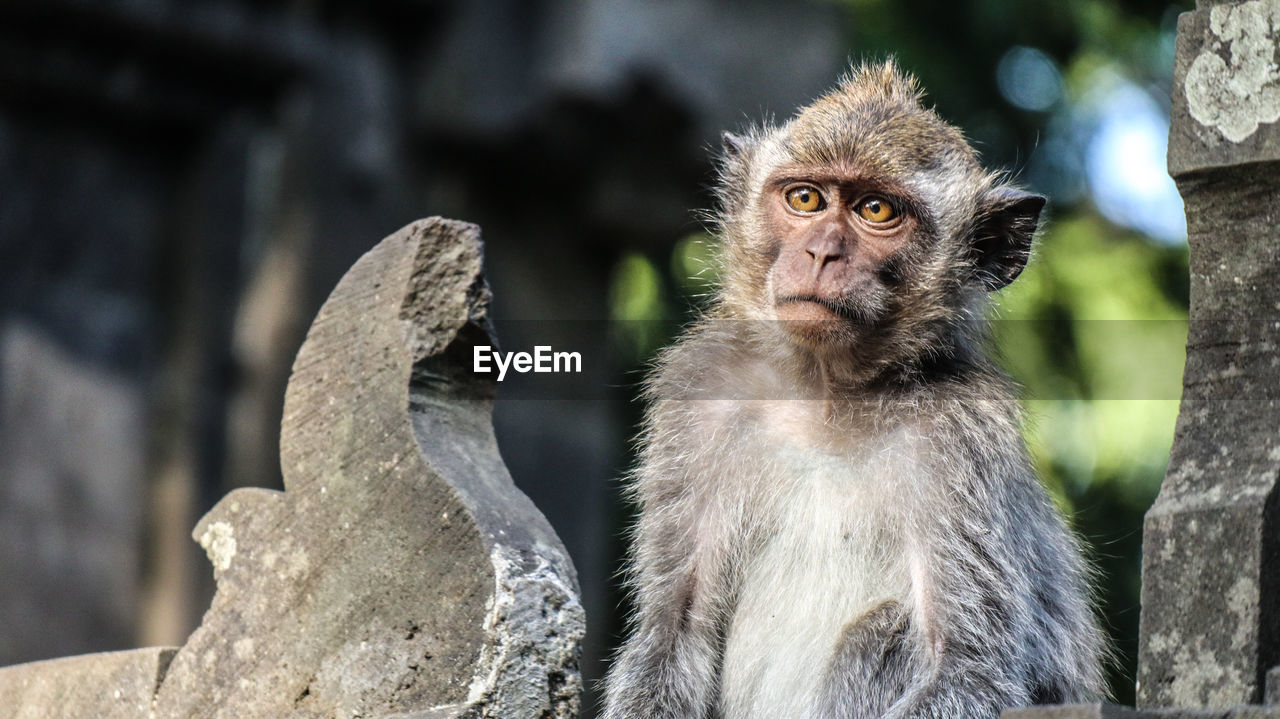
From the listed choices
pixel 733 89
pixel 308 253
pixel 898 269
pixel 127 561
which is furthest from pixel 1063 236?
pixel 898 269

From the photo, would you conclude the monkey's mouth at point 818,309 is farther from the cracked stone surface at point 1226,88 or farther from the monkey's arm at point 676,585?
the cracked stone surface at point 1226,88

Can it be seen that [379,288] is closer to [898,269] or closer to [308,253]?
[898,269]

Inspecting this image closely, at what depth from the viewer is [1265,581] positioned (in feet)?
10.9

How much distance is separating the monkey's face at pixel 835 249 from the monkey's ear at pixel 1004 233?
1.11 feet

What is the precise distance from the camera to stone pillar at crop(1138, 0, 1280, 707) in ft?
10.9

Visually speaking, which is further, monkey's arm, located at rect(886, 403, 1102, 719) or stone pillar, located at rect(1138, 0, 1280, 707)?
monkey's arm, located at rect(886, 403, 1102, 719)

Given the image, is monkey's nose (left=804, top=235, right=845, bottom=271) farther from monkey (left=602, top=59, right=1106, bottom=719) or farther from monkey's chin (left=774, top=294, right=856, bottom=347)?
monkey's chin (left=774, top=294, right=856, bottom=347)

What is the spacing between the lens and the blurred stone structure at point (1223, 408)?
10.9ft

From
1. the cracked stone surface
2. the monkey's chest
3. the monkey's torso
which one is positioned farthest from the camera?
the monkey's chest

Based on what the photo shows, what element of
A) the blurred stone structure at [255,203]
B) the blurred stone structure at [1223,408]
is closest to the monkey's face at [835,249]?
the blurred stone structure at [1223,408]

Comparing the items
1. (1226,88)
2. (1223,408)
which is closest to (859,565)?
(1223,408)

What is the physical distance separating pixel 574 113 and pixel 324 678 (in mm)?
6795

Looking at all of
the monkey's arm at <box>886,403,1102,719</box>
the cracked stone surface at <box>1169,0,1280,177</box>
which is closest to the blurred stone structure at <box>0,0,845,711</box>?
the monkey's arm at <box>886,403,1102,719</box>

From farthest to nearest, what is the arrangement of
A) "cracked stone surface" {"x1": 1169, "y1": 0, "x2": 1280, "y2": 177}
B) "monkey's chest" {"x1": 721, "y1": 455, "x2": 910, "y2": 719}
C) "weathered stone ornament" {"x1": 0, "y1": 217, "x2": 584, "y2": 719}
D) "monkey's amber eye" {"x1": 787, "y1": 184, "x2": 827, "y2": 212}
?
1. "monkey's amber eye" {"x1": 787, "y1": 184, "x2": 827, "y2": 212}
2. "monkey's chest" {"x1": 721, "y1": 455, "x2": 910, "y2": 719}
3. "weathered stone ornament" {"x1": 0, "y1": 217, "x2": 584, "y2": 719}
4. "cracked stone surface" {"x1": 1169, "y1": 0, "x2": 1280, "y2": 177}
